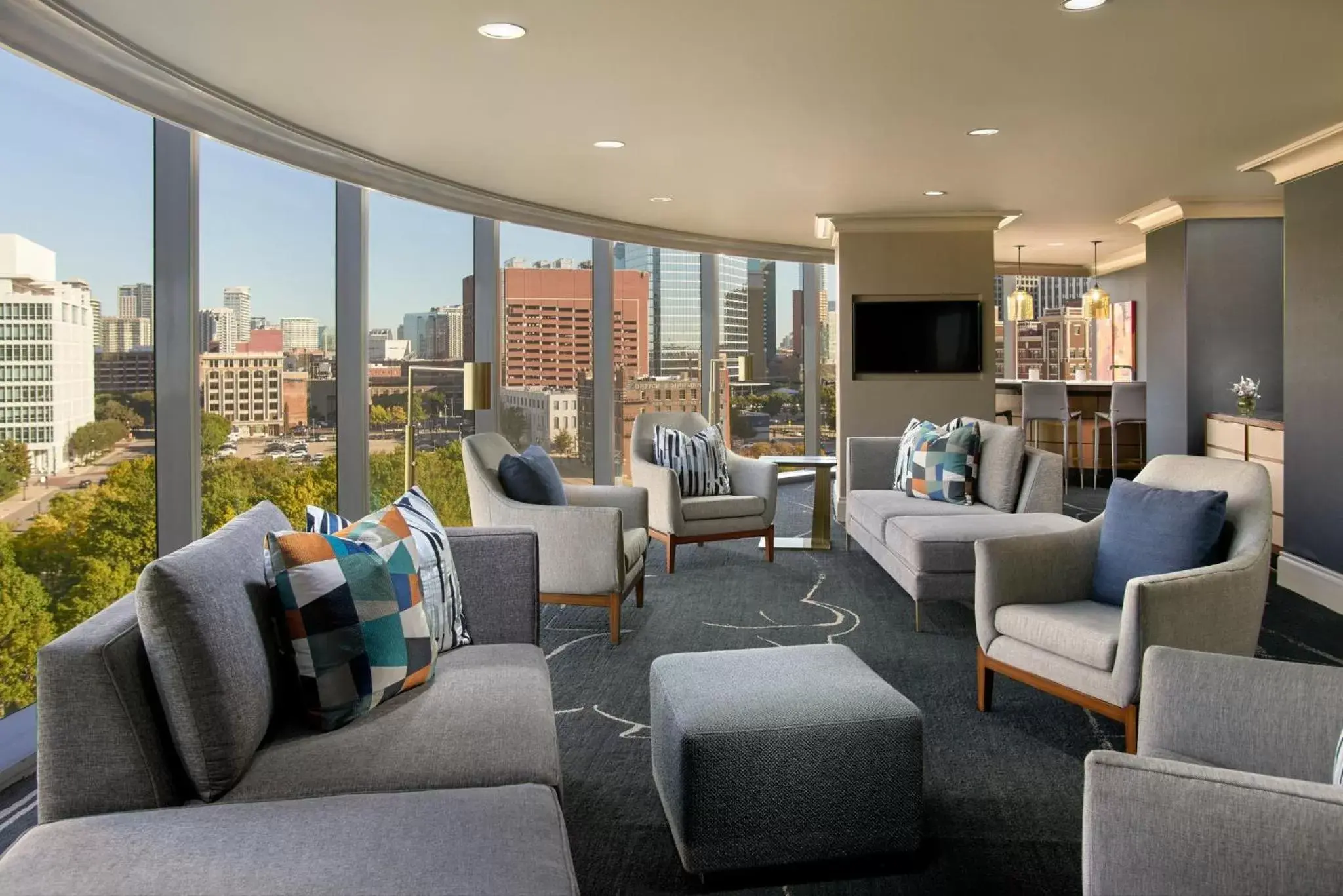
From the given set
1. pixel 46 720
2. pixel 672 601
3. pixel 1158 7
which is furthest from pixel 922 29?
pixel 46 720

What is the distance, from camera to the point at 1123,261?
34.4ft

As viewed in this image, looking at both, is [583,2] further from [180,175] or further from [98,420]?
[98,420]

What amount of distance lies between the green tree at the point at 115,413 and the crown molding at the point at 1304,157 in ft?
19.1

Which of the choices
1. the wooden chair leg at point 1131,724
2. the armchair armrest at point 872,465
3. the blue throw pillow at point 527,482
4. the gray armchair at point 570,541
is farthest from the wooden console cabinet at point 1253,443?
the blue throw pillow at point 527,482

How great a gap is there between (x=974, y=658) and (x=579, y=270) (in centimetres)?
483

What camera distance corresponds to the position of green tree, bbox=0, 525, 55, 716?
332 cm

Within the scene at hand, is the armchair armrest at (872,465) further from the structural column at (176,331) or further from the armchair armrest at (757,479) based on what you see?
the structural column at (176,331)

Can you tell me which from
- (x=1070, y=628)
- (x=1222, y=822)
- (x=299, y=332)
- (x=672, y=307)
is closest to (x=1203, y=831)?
(x=1222, y=822)

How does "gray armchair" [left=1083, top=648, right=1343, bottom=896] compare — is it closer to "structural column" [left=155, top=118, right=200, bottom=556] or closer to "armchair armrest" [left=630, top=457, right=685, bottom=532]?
"structural column" [left=155, top=118, right=200, bottom=556]

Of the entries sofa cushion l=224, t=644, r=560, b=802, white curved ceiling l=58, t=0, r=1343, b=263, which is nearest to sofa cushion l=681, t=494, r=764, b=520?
white curved ceiling l=58, t=0, r=1343, b=263

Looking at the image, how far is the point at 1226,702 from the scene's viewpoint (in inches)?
71.2

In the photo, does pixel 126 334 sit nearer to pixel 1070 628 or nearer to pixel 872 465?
pixel 1070 628

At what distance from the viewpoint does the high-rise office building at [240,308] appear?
4.62 m

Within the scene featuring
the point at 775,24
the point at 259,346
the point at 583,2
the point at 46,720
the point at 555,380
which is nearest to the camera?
the point at 46,720
